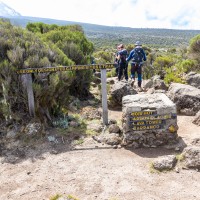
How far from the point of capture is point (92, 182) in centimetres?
499

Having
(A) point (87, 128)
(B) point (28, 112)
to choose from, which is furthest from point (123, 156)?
(B) point (28, 112)

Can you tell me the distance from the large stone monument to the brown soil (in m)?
0.22

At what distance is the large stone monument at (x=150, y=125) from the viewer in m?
6.24

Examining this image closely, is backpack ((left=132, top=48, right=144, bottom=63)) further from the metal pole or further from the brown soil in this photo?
the brown soil

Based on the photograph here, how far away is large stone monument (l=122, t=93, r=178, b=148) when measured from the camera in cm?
624

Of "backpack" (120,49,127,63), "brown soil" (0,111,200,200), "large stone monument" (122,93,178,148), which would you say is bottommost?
"brown soil" (0,111,200,200)

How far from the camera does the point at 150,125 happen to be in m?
6.24

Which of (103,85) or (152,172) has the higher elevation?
(103,85)

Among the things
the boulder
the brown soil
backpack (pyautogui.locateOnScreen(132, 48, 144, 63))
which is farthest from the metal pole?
the boulder

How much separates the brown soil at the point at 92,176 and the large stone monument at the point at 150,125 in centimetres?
22

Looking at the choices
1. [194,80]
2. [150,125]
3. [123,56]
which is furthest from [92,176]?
[194,80]

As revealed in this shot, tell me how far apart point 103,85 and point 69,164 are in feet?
7.92

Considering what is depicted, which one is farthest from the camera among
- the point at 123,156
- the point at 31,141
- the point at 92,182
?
the point at 31,141

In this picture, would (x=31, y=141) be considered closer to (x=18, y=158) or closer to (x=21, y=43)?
(x=18, y=158)
